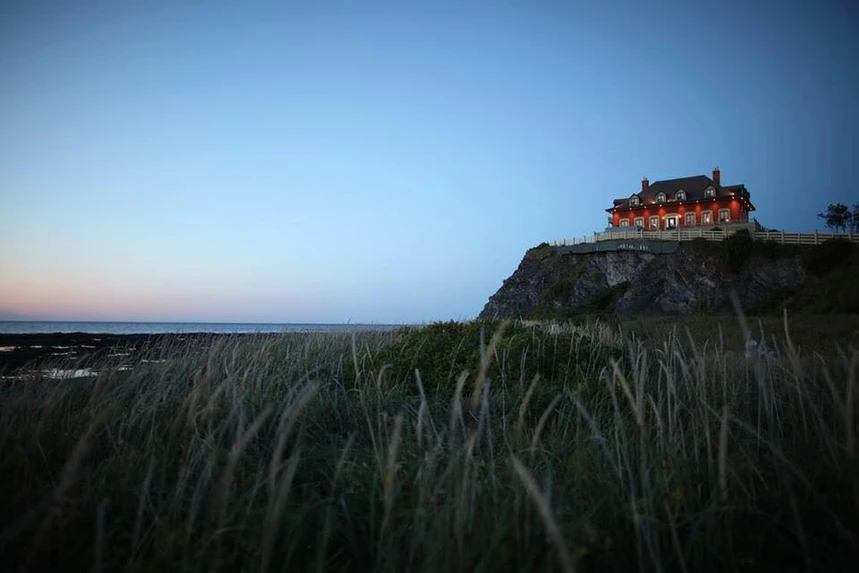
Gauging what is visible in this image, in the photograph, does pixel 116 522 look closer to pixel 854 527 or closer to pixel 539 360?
pixel 854 527

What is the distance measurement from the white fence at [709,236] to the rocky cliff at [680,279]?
1.25 m

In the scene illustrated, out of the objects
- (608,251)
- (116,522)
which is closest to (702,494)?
(116,522)

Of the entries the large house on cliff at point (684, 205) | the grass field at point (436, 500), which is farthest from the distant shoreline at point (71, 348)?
the large house on cliff at point (684, 205)

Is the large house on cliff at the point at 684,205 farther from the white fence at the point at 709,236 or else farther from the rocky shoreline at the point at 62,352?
the rocky shoreline at the point at 62,352

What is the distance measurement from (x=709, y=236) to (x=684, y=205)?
15.8m

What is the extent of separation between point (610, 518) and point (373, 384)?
15.0ft

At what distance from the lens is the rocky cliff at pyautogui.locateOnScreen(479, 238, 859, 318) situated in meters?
28.1

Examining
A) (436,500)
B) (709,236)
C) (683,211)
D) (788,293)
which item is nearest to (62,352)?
(436,500)

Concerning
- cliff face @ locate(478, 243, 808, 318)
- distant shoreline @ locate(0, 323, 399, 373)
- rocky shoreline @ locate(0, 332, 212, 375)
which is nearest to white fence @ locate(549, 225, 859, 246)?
cliff face @ locate(478, 243, 808, 318)

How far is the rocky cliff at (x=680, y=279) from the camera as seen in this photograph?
28.1 metres

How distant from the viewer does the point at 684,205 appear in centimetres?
4819

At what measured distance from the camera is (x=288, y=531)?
246cm

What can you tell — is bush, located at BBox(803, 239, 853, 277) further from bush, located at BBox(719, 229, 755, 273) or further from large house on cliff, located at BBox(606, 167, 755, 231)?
large house on cliff, located at BBox(606, 167, 755, 231)

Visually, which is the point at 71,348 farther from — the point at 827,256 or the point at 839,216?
the point at 839,216
